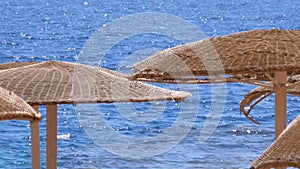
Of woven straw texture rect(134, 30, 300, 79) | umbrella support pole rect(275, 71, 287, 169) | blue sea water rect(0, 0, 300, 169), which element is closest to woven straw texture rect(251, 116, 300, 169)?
blue sea water rect(0, 0, 300, 169)

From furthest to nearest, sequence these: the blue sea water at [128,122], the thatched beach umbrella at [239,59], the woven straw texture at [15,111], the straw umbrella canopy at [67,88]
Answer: the blue sea water at [128,122]
the straw umbrella canopy at [67,88]
the thatched beach umbrella at [239,59]
the woven straw texture at [15,111]

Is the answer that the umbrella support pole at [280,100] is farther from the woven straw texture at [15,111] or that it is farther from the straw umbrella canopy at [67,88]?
the woven straw texture at [15,111]

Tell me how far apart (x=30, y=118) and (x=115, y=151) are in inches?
337

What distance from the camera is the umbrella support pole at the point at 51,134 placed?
5.32 m

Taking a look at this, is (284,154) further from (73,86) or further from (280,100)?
(73,86)

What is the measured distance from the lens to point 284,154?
4.04m

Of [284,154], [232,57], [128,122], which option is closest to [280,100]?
[232,57]

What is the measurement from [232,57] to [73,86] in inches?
35.4

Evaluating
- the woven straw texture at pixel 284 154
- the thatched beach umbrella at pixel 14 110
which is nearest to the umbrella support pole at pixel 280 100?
the woven straw texture at pixel 284 154

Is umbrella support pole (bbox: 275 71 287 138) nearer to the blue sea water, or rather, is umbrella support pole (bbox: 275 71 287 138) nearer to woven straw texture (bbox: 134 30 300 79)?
woven straw texture (bbox: 134 30 300 79)

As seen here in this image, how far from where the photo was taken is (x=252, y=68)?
4.61 meters

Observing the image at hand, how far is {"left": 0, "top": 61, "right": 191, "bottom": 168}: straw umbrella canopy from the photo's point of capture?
476 cm

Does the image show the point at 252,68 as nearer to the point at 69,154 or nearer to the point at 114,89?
the point at 114,89

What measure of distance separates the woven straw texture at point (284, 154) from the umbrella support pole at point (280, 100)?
939 millimetres
